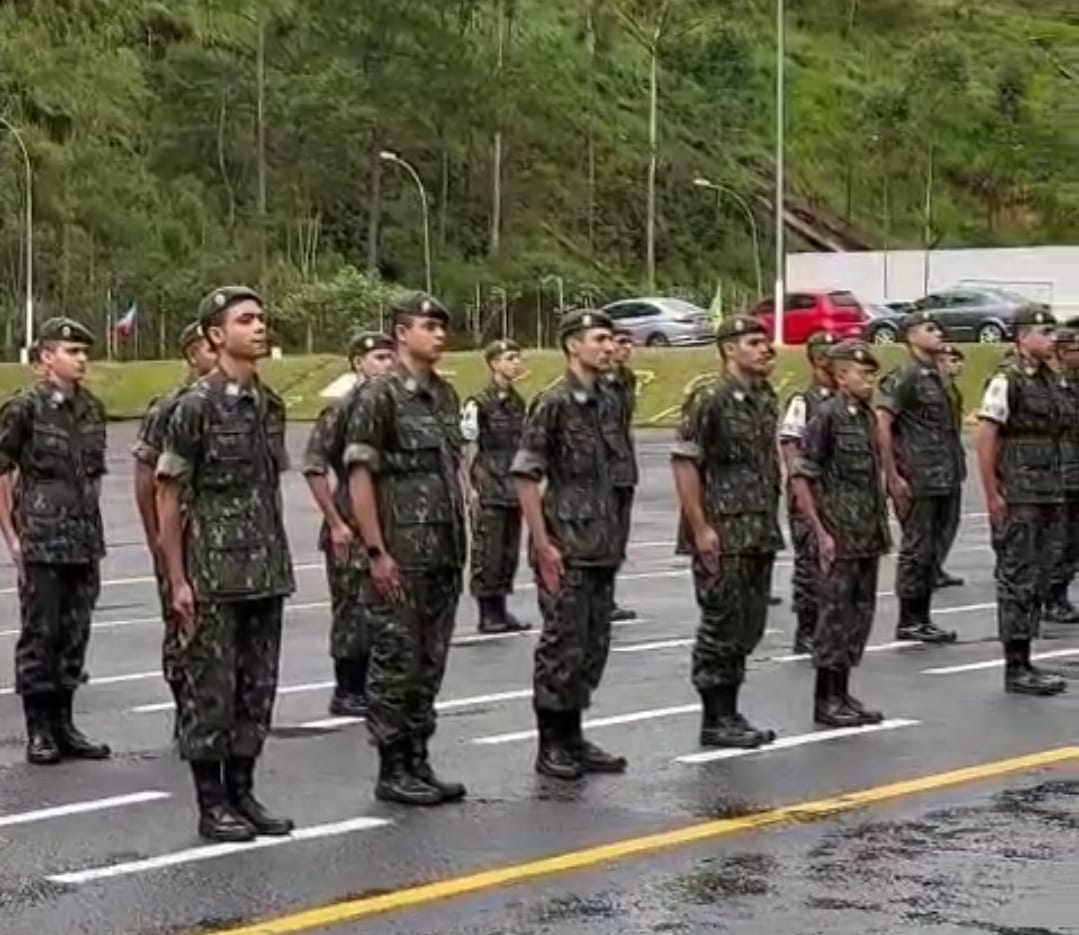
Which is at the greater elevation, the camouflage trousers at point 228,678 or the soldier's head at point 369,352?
the soldier's head at point 369,352

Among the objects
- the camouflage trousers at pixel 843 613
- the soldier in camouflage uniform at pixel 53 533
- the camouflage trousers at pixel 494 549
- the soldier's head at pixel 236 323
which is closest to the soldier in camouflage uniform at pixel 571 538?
the camouflage trousers at pixel 843 613

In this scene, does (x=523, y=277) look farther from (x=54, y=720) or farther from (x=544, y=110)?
(x=54, y=720)

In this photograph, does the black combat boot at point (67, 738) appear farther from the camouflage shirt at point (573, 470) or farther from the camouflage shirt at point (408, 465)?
the camouflage shirt at point (573, 470)

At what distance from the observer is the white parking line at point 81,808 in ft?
27.7

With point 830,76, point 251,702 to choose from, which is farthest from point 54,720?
point 830,76

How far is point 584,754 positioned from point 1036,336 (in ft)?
Answer: 12.4

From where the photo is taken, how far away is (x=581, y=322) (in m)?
9.27

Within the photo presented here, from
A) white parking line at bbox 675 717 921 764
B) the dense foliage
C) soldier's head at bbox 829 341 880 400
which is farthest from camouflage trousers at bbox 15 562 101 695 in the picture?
the dense foliage

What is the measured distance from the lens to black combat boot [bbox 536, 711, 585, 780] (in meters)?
9.20

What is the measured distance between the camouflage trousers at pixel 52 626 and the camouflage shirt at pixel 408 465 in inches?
72.5

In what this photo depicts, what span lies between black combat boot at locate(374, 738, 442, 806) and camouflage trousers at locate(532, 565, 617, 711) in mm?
692

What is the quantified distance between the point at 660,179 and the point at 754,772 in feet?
218

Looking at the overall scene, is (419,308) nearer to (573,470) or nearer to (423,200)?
(573,470)

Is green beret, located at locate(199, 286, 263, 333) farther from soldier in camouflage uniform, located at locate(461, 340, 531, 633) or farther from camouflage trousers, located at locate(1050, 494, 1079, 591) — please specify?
camouflage trousers, located at locate(1050, 494, 1079, 591)
